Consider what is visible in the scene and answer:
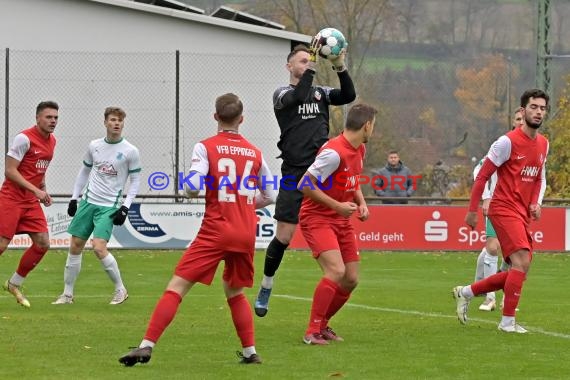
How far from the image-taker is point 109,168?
44.4 ft

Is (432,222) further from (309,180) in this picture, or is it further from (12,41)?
(309,180)

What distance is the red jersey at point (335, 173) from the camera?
10078 mm

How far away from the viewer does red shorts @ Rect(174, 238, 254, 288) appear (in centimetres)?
893

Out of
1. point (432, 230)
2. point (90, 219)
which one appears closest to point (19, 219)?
point (90, 219)

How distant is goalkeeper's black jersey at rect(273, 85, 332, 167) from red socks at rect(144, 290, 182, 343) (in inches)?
133

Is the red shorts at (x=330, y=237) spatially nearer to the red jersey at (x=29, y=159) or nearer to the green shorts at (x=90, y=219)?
the green shorts at (x=90, y=219)

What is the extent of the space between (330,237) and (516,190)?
1897 millimetres

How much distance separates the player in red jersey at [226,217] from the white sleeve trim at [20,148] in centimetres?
462

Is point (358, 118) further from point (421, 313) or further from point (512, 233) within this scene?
point (421, 313)

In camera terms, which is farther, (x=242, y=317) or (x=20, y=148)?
(x=20, y=148)

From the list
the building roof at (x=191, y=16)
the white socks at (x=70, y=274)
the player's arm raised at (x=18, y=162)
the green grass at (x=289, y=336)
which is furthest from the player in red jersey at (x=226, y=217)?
the building roof at (x=191, y=16)

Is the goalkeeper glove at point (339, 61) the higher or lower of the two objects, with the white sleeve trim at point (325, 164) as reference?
higher

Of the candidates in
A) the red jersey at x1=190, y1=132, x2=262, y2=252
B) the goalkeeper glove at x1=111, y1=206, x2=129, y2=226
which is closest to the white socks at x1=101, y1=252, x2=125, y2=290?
the goalkeeper glove at x1=111, y1=206, x2=129, y2=226

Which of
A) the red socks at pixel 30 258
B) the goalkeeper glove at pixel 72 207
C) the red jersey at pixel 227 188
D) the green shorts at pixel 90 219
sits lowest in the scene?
the red socks at pixel 30 258
